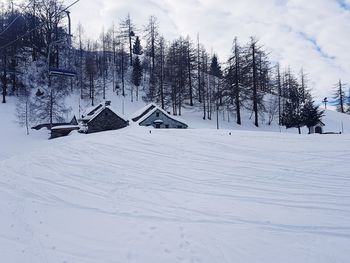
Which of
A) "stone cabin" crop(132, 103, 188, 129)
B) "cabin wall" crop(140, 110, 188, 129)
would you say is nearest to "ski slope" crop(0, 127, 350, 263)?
"stone cabin" crop(132, 103, 188, 129)

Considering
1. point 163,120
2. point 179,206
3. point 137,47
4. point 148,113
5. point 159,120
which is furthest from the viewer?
point 137,47

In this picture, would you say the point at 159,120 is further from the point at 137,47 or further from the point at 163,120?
the point at 137,47

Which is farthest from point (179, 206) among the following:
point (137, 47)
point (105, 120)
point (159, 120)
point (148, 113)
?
point (137, 47)

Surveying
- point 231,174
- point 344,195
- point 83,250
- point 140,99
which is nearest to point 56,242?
point 83,250

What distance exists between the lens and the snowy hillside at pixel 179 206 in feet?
17.7

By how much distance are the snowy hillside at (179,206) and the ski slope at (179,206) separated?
0.03m

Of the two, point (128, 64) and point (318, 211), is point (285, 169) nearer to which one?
point (318, 211)

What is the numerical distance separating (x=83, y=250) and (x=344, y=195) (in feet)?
23.0

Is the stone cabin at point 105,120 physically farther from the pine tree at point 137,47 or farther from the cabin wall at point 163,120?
the pine tree at point 137,47

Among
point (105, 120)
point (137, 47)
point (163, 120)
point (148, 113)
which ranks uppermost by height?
point (137, 47)

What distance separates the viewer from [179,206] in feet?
25.4

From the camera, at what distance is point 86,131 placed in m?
32.3

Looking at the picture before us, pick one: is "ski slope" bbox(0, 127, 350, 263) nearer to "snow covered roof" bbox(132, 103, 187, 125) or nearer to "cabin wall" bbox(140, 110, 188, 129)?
"snow covered roof" bbox(132, 103, 187, 125)

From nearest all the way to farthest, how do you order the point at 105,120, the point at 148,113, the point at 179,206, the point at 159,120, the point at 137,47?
the point at 179,206 → the point at 105,120 → the point at 159,120 → the point at 148,113 → the point at 137,47
